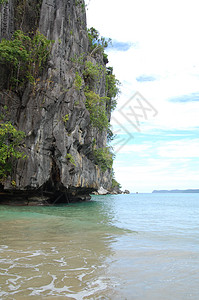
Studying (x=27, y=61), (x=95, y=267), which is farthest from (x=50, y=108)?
(x=95, y=267)

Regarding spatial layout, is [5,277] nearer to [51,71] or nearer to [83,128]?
[51,71]

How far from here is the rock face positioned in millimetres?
17250

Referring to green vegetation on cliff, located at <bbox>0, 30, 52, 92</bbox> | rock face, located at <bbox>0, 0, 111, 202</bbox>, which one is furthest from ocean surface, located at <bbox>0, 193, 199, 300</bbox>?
green vegetation on cliff, located at <bbox>0, 30, 52, 92</bbox>

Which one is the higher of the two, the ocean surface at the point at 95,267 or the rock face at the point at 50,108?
the rock face at the point at 50,108

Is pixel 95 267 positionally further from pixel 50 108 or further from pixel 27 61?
pixel 27 61

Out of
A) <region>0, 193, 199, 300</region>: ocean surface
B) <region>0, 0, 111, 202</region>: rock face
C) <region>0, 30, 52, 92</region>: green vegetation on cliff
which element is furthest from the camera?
<region>0, 30, 52, 92</region>: green vegetation on cliff

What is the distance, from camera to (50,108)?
17.9 m

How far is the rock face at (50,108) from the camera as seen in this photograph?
56.6 feet

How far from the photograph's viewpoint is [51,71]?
18.5 m

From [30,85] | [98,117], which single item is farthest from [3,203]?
[98,117]

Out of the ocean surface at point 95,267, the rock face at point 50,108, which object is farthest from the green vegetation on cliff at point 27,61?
the ocean surface at point 95,267

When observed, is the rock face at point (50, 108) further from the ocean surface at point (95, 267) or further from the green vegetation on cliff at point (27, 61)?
the ocean surface at point (95, 267)

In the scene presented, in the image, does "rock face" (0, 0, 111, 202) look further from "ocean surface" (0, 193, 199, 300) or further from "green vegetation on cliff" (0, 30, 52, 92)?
"ocean surface" (0, 193, 199, 300)

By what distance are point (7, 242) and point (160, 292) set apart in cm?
395
